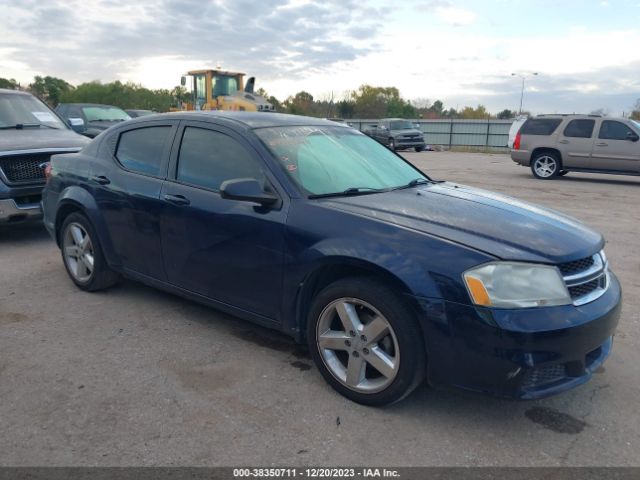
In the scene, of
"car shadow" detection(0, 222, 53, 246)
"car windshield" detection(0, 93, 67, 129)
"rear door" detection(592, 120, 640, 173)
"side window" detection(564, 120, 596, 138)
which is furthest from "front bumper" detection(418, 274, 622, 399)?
"side window" detection(564, 120, 596, 138)

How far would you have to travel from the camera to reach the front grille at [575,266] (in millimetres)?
2848

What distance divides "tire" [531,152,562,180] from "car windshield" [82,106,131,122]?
11.6 meters

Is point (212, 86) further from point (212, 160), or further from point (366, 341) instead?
point (366, 341)

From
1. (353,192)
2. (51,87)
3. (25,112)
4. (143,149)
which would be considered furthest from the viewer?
(51,87)

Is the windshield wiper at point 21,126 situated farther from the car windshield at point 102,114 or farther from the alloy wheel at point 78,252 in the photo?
the car windshield at point 102,114

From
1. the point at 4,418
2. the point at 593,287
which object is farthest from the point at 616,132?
the point at 4,418

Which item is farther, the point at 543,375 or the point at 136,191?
the point at 136,191

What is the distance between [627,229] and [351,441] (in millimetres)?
6921

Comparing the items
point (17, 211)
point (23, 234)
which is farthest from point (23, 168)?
point (23, 234)

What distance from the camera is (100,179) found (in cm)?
459

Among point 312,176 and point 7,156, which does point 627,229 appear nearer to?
point 312,176

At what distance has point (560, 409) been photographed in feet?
10.1

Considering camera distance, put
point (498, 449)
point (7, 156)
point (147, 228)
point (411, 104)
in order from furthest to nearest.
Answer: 1. point (411, 104)
2. point (7, 156)
3. point (147, 228)
4. point (498, 449)

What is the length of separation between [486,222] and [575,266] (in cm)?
52
